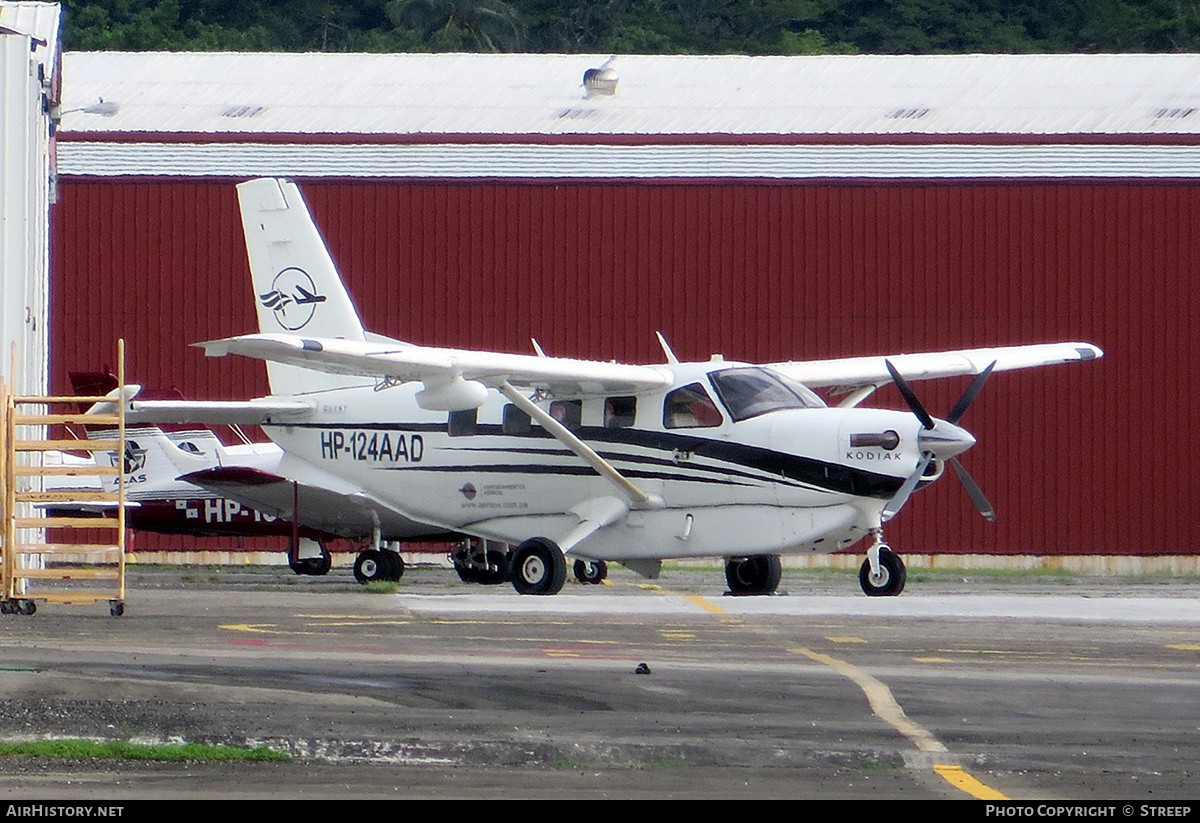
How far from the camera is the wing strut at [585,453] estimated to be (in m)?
18.4

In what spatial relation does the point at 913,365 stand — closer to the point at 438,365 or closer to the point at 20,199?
the point at 438,365

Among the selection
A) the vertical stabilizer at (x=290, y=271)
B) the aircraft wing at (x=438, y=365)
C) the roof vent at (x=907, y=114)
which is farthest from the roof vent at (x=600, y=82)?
the aircraft wing at (x=438, y=365)

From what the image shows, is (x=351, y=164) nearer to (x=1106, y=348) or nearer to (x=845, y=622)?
(x=1106, y=348)

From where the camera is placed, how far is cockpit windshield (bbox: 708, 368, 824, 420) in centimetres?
1802

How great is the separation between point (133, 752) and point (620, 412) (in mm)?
10612

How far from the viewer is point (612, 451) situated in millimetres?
18797

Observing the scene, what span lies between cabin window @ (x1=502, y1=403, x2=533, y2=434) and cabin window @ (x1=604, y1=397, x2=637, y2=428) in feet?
3.40

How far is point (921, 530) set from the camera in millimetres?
28812

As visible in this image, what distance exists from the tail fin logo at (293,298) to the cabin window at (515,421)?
15.4ft

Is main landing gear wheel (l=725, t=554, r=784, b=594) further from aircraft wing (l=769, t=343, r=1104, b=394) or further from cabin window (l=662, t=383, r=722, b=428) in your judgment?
aircraft wing (l=769, t=343, r=1104, b=394)

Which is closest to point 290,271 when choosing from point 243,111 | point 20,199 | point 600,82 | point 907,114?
point 20,199

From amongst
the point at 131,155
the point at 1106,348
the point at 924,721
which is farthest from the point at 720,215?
the point at 924,721

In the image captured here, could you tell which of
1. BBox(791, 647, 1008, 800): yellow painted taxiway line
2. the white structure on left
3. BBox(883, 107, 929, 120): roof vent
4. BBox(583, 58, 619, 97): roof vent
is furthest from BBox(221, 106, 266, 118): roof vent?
BBox(791, 647, 1008, 800): yellow painted taxiway line

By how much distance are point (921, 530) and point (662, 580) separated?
6.15m
